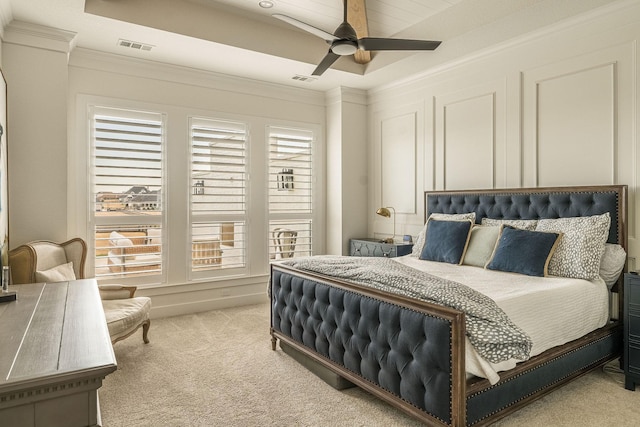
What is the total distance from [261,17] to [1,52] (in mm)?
2291

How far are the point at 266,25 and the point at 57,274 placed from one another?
9.82ft

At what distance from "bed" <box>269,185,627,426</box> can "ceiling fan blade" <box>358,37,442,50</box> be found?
1613 mm

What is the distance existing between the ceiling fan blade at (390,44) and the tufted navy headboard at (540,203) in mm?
1587

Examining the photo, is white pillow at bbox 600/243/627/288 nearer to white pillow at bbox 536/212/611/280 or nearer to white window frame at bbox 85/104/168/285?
white pillow at bbox 536/212/611/280

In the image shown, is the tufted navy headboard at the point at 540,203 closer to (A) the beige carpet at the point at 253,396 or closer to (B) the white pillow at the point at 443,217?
(B) the white pillow at the point at 443,217

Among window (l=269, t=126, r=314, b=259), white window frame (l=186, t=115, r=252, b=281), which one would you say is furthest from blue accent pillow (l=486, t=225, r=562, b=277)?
white window frame (l=186, t=115, r=252, b=281)

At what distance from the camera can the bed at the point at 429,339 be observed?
2020 mm

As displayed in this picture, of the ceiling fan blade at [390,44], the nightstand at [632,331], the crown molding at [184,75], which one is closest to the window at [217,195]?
the crown molding at [184,75]

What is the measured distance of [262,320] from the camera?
178 inches

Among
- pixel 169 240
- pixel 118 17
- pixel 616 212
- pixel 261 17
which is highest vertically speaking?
pixel 261 17

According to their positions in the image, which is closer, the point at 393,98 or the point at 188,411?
the point at 188,411

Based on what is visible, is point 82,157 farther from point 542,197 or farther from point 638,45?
point 638,45

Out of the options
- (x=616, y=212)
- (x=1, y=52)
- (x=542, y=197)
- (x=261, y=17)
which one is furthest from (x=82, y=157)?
(x=616, y=212)

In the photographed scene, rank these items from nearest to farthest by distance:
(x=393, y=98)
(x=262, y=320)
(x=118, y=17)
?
1. (x=118, y=17)
2. (x=262, y=320)
3. (x=393, y=98)
